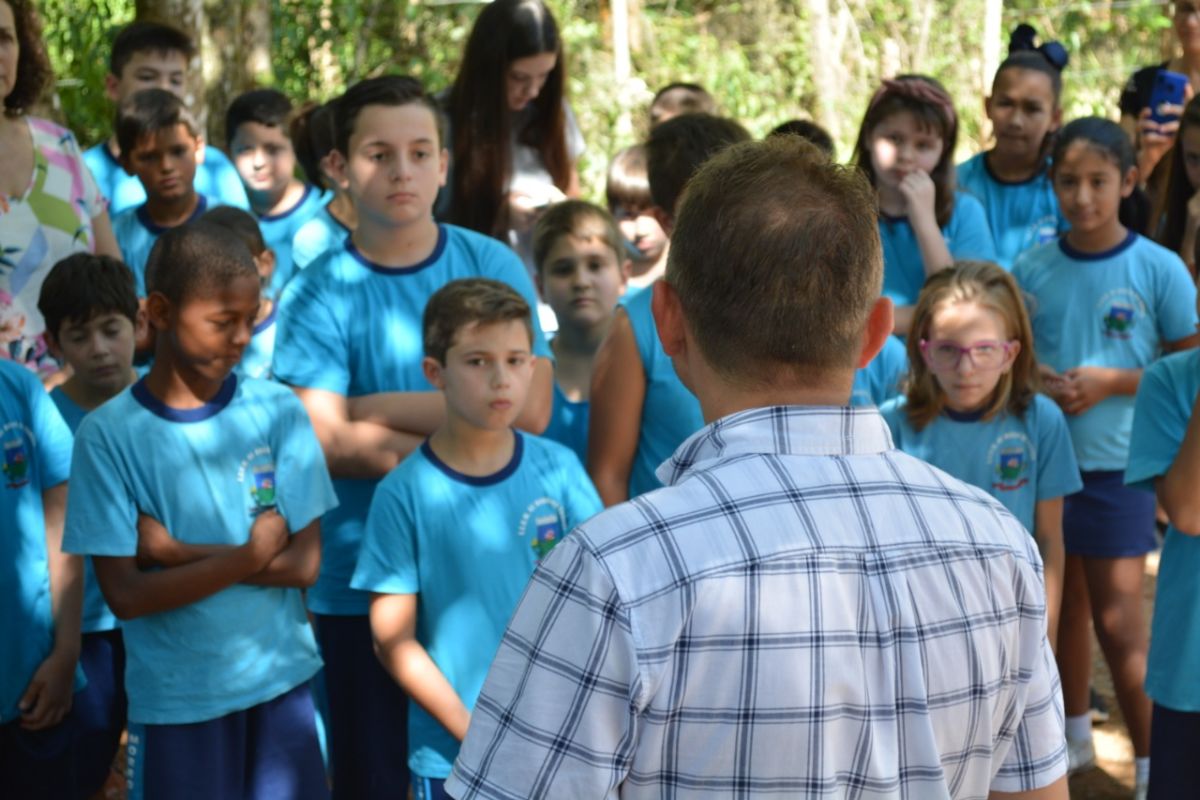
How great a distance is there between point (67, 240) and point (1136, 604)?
3.50 m

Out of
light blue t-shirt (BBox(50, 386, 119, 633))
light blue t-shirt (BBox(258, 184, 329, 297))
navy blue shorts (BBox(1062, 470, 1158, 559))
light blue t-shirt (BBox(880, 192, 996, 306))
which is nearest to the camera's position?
light blue t-shirt (BBox(50, 386, 119, 633))

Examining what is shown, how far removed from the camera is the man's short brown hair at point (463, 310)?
135 inches

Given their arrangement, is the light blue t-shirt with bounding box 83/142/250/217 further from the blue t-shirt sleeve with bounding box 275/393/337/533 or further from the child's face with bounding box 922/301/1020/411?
the child's face with bounding box 922/301/1020/411

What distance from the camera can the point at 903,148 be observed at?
489 cm

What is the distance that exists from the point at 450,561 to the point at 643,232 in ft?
7.53

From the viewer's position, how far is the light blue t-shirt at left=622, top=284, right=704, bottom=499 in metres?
3.67

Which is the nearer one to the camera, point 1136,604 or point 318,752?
point 318,752

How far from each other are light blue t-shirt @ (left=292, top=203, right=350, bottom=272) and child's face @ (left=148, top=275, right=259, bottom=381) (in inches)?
65.6

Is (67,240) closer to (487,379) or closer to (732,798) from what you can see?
(487,379)

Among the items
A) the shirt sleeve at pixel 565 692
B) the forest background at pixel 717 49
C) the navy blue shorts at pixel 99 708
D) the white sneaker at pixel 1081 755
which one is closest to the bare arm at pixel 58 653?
the navy blue shorts at pixel 99 708

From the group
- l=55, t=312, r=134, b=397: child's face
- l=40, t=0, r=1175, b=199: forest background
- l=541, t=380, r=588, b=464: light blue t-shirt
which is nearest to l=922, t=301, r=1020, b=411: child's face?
l=541, t=380, r=588, b=464: light blue t-shirt

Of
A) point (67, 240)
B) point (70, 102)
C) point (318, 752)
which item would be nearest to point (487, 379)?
point (318, 752)

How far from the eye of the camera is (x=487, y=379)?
3371 mm

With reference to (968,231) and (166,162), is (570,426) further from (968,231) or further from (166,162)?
(166,162)
